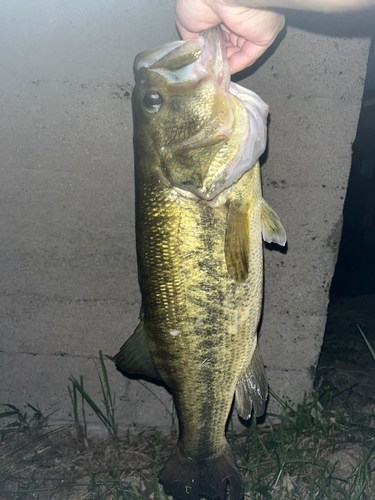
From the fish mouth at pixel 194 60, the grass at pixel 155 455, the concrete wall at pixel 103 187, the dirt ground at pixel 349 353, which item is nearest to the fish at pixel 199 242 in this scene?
the fish mouth at pixel 194 60

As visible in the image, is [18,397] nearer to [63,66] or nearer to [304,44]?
[63,66]

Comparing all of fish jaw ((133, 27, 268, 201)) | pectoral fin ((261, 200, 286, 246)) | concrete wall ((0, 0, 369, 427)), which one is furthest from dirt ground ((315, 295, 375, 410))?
fish jaw ((133, 27, 268, 201))

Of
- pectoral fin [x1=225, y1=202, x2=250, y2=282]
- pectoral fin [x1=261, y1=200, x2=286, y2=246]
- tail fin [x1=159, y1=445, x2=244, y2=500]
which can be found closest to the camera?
pectoral fin [x1=225, y1=202, x2=250, y2=282]

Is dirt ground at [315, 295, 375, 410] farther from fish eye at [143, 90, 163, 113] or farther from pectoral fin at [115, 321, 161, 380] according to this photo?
fish eye at [143, 90, 163, 113]

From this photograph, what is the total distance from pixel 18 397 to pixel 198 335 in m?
1.86

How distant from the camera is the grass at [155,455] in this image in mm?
2387

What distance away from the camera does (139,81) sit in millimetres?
1580

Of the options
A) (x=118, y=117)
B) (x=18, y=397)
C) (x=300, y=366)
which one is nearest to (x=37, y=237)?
(x=118, y=117)

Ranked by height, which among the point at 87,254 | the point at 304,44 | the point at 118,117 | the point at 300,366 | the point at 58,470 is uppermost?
the point at 304,44

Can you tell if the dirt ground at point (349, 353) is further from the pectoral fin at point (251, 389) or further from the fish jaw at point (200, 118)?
the fish jaw at point (200, 118)

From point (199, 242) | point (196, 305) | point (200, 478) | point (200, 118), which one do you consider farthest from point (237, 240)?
point (200, 478)

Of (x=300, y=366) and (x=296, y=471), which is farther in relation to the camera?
(x=300, y=366)

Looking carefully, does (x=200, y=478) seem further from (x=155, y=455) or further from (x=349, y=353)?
→ (x=349, y=353)

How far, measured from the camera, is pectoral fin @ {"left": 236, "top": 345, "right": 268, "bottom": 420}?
183 cm
